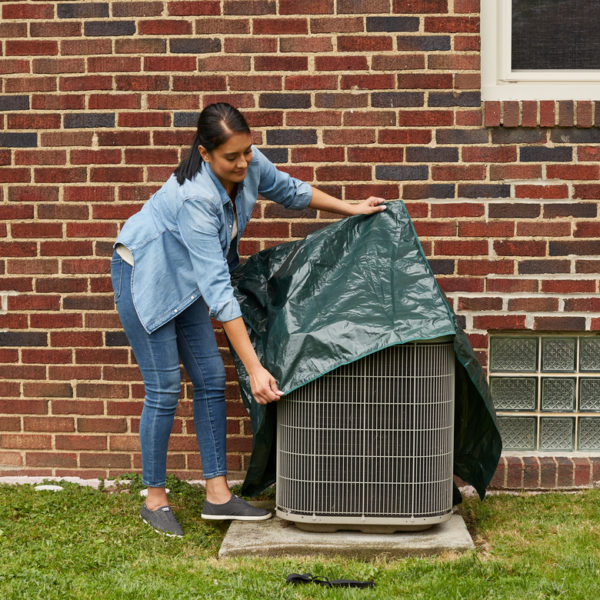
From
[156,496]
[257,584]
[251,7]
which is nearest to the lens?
[257,584]

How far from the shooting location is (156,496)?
12.3 feet

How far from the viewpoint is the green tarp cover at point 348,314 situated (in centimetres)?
336

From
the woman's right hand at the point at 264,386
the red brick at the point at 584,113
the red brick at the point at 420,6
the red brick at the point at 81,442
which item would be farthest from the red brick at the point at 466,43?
the red brick at the point at 81,442

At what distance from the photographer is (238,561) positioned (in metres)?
3.37

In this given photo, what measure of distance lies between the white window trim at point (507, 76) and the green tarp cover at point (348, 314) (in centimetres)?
101

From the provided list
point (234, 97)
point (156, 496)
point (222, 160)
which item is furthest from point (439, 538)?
point (234, 97)

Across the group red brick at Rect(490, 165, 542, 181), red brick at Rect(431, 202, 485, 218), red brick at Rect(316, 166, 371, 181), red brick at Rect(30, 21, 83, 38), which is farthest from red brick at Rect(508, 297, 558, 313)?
red brick at Rect(30, 21, 83, 38)

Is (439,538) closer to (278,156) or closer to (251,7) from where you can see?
(278,156)

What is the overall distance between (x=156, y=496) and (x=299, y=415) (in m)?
0.83

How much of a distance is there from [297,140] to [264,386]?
1451 mm

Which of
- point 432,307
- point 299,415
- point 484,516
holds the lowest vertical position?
point 484,516

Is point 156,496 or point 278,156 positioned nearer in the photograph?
point 156,496

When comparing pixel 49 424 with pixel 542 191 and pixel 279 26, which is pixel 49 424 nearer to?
pixel 279 26

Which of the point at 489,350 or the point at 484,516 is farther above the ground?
the point at 489,350
